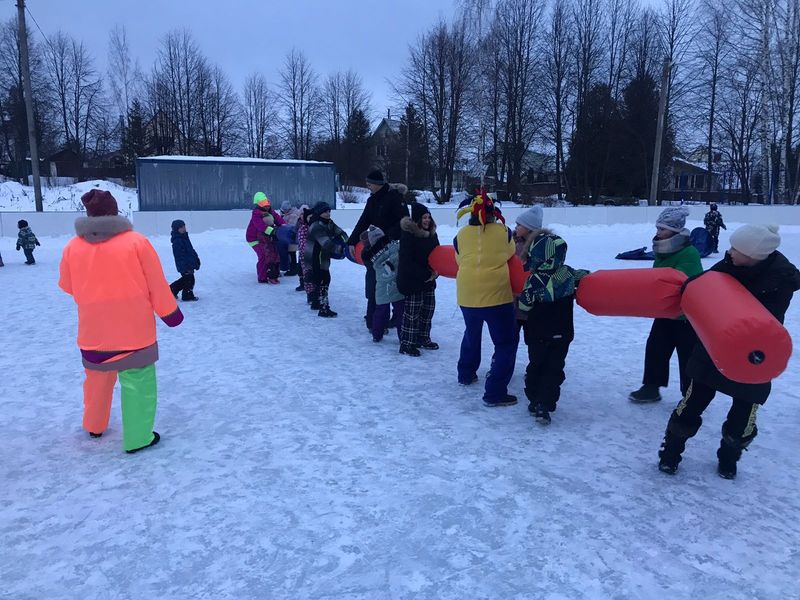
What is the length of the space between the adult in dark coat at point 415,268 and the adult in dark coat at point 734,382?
2762mm

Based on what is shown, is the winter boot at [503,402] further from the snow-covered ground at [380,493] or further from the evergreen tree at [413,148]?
the evergreen tree at [413,148]

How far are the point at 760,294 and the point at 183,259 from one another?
7.62 metres

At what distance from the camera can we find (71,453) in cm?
375

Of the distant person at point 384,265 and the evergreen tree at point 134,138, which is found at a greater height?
the evergreen tree at point 134,138

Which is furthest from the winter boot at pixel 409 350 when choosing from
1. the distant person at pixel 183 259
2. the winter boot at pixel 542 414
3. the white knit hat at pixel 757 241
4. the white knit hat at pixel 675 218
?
the distant person at pixel 183 259

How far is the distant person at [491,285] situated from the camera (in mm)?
4375

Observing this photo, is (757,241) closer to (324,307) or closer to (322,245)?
(322,245)

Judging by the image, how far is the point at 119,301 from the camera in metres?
3.51

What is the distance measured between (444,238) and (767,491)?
1542cm

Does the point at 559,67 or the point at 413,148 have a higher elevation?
the point at 559,67

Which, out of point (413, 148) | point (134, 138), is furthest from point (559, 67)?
point (134, 138)

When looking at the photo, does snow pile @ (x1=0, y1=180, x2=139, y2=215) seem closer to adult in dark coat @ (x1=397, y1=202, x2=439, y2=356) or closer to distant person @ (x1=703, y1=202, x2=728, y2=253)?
distant person @ (x1=703, y1=202, x2=728, y2=253)

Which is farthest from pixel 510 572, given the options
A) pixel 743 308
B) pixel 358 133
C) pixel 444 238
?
pixel 358 133

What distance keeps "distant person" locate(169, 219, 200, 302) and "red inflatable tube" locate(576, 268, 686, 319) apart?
6381mm
